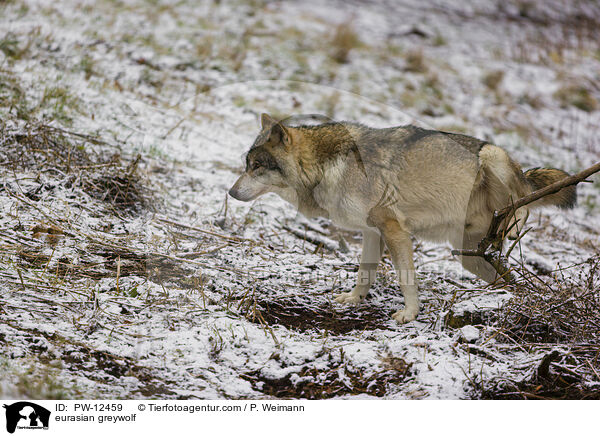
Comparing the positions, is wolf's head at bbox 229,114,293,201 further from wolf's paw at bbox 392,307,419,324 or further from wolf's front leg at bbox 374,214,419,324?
wolf's paw at bbox 392,307,419,324

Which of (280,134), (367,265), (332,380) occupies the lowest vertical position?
(332,380)

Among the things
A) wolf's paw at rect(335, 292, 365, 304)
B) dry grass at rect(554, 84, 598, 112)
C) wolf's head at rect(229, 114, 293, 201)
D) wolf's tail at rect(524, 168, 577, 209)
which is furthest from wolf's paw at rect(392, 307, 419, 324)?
dry grass at rect(554, 84, 598, 112)

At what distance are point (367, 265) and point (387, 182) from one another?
0.75 metres

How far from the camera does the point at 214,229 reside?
4770 millimetres

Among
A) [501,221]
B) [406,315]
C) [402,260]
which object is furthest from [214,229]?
[501,221]

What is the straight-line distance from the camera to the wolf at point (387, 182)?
12.7 ft

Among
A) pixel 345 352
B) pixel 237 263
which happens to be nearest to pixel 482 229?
pixel 345 352

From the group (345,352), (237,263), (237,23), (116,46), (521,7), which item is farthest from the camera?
(521,7)

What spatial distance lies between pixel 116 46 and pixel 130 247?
528cm

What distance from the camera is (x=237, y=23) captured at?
33.2 ft

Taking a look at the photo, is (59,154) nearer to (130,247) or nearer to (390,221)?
(130,247)

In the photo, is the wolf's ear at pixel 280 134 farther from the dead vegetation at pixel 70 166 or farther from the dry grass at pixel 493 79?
the dry grass at pixel 493 79
